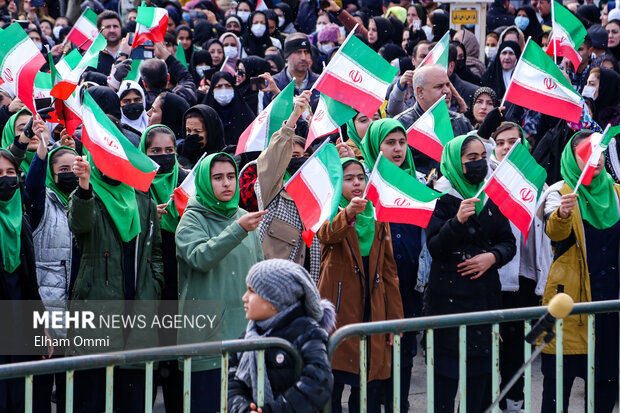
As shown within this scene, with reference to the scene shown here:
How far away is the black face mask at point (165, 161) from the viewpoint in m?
6.41

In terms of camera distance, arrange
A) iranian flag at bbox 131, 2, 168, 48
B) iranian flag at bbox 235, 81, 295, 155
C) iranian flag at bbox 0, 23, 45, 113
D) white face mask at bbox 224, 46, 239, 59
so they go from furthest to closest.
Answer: white face mask at bbox 224, 46, 239, 59 < iranian flag at bbox 131, 2, 168, 48 < iranian flag at bbox 0, 23, 45, 113 < iranian flag at bbox 235, 81, 295, 155

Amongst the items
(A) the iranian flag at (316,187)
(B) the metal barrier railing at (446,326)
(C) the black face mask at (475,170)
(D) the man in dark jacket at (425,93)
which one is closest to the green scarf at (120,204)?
(A) the iranian flag at (316,187)

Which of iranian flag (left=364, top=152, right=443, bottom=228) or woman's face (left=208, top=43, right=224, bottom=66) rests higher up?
woman's face (left=208, top=43, right=224, bottom=66)

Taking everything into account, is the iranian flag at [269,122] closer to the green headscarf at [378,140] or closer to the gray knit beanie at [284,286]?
the green headscarf at [378,140]

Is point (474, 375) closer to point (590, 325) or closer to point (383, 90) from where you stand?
point (590, 325)

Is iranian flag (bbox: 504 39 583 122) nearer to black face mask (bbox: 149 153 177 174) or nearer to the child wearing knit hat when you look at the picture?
black face mask (bbox: 149 153 177 174)

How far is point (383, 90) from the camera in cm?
712

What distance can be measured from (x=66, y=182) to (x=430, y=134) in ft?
8.62

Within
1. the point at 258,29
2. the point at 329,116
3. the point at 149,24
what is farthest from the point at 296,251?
the point at 258,29

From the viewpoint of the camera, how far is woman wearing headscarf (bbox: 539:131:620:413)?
6.18 meters

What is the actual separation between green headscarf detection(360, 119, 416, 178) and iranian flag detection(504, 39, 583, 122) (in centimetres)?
95

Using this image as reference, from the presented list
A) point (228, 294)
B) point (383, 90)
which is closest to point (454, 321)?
point (228, 294)

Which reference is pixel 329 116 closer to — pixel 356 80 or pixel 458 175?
pixel 356 80

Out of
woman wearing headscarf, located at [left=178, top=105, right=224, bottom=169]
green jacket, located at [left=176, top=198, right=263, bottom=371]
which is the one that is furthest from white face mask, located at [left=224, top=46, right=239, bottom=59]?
green jacket, located at [left=176, top=198, right=263, bottom=371]
